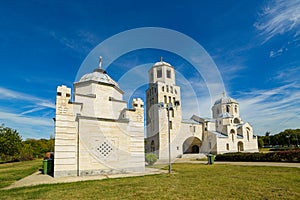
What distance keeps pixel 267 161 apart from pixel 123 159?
1484cm

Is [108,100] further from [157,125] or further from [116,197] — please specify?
[157,125]

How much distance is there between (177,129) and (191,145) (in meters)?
7.98

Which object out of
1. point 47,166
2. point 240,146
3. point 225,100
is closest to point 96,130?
point 47,166

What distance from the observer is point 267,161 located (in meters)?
18.5

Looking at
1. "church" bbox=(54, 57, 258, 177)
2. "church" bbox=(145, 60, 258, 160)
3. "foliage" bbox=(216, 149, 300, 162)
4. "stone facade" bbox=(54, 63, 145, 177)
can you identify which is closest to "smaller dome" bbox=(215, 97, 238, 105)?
"church" bbox=(145, 60, 258, 160)

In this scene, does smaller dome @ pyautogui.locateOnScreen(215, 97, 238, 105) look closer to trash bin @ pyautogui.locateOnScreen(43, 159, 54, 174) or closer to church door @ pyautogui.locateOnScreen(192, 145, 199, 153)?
church door @ pyautogui.locateOnScreen(192, 145, 199, 153)

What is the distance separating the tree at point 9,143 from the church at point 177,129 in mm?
22901

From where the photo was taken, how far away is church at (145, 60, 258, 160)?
34781mm

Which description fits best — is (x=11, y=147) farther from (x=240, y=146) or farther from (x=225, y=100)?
(x=225, y=100)

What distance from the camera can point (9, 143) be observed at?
30.3 metres

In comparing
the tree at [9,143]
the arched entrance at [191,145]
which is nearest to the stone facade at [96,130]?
the tree at [9,143]

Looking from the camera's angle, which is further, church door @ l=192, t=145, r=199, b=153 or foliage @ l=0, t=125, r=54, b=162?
church door @ l=192, t=145, r=199, b=153

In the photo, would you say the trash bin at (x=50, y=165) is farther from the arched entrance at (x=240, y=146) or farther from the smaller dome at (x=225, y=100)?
the smaller dome at (x=225, y=100)

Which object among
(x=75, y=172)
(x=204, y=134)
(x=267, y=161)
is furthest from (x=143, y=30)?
(x=204, y=134)
